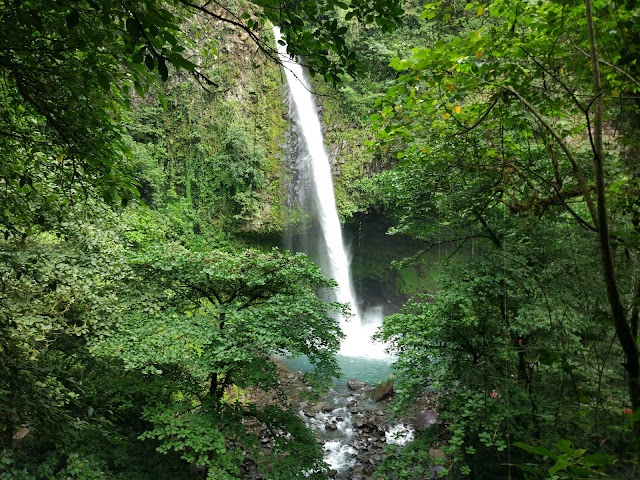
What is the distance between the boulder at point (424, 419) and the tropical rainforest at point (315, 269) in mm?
2749

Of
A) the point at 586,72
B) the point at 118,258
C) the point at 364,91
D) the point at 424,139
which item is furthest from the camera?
the point at 364,91

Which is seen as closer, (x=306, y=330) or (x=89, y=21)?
(x=89, y=21)

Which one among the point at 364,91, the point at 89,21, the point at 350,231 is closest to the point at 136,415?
the point at 89,21

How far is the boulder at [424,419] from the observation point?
8.38 meters

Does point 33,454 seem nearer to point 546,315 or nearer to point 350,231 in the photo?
point 546,315

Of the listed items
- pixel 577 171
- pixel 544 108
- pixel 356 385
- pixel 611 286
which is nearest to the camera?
pixel 611 286

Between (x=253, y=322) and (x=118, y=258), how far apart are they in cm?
243

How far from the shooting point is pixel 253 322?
5258 mm

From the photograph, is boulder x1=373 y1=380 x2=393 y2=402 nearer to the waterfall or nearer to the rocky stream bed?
the rocky stream bed

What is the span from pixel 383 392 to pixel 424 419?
1.50 metres

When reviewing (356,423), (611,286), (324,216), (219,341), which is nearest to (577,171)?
(611,286)

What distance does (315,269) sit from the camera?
5996mm

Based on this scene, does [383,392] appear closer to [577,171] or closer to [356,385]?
[356,385]

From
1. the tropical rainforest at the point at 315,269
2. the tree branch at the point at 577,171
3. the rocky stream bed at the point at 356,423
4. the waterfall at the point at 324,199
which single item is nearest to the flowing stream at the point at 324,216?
the waterfall at the point at 324,199
